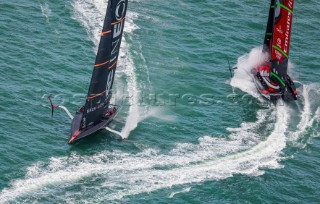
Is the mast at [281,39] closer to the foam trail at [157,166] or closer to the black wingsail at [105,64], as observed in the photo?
the foam trail at [157,166]

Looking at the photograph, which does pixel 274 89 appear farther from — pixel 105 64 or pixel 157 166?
pixel 105 64

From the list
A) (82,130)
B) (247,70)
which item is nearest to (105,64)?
(82,130)

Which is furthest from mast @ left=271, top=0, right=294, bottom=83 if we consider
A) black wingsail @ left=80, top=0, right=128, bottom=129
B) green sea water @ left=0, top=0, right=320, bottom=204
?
black wingsail @ left=80, top=0, right=128, bottom=129

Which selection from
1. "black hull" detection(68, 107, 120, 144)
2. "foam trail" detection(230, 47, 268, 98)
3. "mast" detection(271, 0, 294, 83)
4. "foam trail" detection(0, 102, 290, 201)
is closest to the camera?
"foam trail" detection(0, 102, 290, 201)

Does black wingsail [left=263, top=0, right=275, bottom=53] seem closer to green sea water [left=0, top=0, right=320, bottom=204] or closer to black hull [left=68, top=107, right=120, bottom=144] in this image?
green sea water [left=0, top=0, right=320, bottom=204]

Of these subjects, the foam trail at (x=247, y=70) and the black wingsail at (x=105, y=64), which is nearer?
the black wingsail at (x=105, y=64)

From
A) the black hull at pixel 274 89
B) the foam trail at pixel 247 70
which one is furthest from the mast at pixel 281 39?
the foam trail at pixel 247 70
